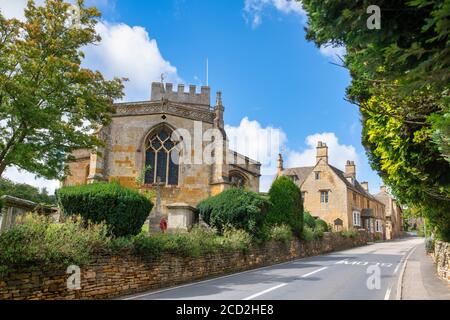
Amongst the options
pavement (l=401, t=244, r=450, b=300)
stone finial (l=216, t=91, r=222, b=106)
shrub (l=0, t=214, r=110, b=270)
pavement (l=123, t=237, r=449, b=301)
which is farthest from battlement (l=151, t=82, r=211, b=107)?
shrub (l=0, t=214, r=110, b=270)

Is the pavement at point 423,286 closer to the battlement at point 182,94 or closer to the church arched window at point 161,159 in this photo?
the church arched window at point 161,159

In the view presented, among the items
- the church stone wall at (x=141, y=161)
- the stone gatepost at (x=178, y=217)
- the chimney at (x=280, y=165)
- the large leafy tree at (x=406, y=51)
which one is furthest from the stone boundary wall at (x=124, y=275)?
the chimney at (x=280, y=165)

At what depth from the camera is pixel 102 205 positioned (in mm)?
12188

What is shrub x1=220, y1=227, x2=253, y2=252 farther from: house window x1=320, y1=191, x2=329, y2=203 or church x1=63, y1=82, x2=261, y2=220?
house window x1=320, y1=191, x2=329, y2=203

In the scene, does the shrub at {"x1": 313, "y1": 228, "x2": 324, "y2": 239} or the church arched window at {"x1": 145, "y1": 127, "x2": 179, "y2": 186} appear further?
the shrub at {"x1": 313, "y1": 228, "x2": 324, "y2": 239}

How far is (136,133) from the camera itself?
2506cm

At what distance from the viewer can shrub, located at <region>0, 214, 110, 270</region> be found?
823cm

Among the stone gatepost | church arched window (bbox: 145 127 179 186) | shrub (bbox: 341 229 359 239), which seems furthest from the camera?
shrub (bbox: 341 229 359 239)

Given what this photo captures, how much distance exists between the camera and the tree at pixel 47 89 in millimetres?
14227

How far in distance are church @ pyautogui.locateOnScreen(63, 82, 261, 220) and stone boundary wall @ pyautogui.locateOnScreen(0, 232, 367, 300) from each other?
6729 millimetres

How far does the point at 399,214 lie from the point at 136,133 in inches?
2988

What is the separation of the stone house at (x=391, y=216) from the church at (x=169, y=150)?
51456 mm
